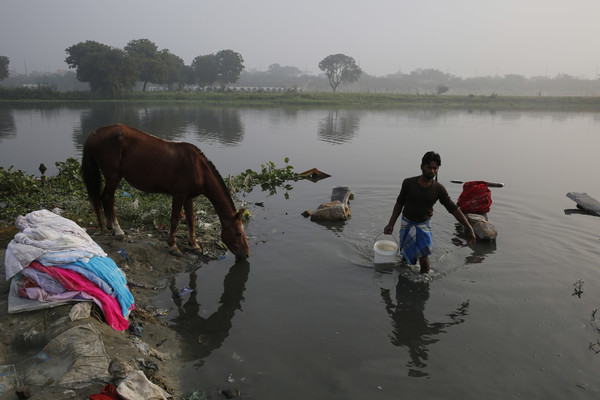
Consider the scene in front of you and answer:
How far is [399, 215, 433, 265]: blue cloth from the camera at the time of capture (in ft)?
21.7

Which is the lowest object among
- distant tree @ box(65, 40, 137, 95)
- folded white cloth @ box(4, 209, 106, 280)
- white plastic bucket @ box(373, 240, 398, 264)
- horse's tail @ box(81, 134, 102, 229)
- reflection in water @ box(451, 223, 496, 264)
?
reflection in water @ box(451, 223, 496, 264)

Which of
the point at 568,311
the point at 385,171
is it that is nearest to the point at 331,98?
the point at 385,171

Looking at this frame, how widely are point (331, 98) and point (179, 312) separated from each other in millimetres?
67805

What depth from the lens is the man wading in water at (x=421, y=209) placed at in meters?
6.42

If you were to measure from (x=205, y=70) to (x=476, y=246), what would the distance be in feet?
294

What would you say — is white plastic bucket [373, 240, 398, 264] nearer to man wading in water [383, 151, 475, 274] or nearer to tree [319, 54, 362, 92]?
man wading in water [383, 151, 475, 274]

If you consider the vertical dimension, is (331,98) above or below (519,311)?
above

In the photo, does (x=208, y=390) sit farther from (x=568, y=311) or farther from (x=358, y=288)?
(x=568, y=311)

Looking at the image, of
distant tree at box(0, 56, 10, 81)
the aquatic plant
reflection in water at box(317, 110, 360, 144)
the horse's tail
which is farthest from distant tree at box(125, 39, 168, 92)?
the horse's tail

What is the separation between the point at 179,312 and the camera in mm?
5875

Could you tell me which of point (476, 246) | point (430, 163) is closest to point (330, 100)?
point (476, 246)

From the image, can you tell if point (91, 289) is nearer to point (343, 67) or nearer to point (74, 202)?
point (74, 202)

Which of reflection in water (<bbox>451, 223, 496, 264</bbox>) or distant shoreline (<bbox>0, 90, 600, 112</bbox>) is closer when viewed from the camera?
reflection in water (<bbox>451, 223, 496, 264</bbox>)

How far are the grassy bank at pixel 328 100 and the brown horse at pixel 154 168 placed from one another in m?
55.6
